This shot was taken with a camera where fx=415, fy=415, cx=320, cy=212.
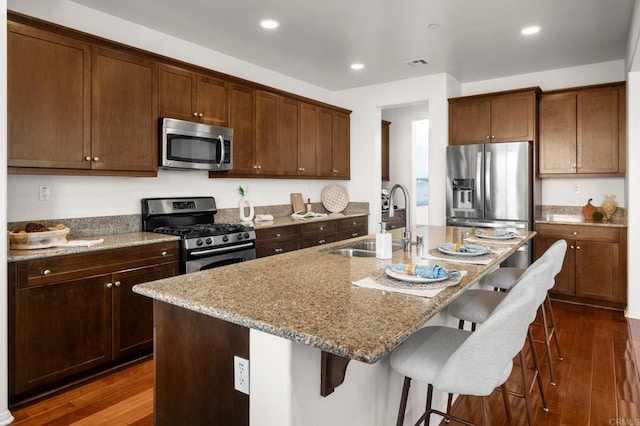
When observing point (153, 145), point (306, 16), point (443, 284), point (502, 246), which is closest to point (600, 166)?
point (502, 246)

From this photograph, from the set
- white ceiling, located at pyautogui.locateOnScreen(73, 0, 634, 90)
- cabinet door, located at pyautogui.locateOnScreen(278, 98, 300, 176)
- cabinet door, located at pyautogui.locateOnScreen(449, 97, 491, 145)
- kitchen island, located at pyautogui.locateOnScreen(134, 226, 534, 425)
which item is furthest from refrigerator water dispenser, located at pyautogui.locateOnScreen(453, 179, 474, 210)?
kitchen island, located at pyautogui.locateOnScreen(134, 226, 534, 425)

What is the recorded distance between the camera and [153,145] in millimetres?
3273

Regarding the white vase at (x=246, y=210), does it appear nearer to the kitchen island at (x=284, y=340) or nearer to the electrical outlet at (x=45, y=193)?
the electrical outlet at (x=45, y=193)

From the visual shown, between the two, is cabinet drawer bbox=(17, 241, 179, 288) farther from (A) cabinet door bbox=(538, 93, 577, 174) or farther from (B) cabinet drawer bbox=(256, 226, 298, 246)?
(A) cabinet door bbox=(538, 93, 577, 174)

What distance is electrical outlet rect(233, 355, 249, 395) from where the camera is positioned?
1.27m

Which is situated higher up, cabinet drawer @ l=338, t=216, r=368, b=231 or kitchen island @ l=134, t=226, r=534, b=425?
cabinet drawer @ l=338, t=216, r=368, b=231

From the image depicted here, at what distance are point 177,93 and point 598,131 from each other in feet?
14.0

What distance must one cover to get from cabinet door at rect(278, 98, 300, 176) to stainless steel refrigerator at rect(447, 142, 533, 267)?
5.94ft

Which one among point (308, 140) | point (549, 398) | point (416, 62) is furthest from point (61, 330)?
point (416, 62)

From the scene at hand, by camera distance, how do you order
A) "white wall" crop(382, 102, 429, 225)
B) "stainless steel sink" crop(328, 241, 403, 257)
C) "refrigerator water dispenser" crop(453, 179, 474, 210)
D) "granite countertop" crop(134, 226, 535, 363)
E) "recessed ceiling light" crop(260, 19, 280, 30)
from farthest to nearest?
"white wall" crop(382, 102, 429, 225) → "refrigerator water dispenser" crop(453, 179, 474, 210) → "recessed ceiling light" crop(260, 19, 280, 30) → "stainless steel sink" crop(328, 241, 403, 257) → "granite countertop" crop(134, 226, 535, 363)

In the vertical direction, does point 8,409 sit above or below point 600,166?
below

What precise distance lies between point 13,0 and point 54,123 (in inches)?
36.2

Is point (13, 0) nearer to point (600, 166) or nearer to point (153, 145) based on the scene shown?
point (153, 145)

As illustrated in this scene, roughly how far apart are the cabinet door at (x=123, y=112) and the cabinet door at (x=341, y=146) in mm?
2629
